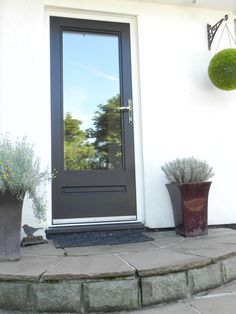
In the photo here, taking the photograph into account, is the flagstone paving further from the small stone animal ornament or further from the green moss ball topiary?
the green moss ball topiary

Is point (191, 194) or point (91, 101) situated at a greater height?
point (91, 101)

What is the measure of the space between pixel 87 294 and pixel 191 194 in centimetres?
130

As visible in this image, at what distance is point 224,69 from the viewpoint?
312 centimetres

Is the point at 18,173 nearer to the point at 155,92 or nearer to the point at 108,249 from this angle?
the point at 108,249

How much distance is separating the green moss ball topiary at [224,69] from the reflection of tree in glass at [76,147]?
4.08 feet

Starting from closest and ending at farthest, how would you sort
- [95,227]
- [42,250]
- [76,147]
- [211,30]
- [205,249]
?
[205,249] < [42,250] < [95,227] < [76,147] < [211,30]

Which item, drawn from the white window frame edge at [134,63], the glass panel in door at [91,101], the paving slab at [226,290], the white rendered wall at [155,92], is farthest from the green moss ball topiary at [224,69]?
the paving slab at [226,290]

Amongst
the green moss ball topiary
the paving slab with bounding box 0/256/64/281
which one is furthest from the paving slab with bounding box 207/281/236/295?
the green moss ball topiary

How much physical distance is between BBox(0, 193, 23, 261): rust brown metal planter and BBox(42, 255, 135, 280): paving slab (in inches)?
12.4

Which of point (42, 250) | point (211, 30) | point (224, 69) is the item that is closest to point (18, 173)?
point (42, 250)

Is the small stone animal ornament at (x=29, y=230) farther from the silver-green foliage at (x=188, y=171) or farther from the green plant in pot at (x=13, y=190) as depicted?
the silver-green foliage at (x=188, y=171)

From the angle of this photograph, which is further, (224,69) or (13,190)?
(224,69)

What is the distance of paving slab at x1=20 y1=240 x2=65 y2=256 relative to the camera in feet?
7.72

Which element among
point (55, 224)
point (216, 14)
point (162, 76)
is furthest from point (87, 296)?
point (216, 14)
